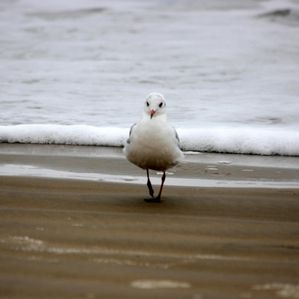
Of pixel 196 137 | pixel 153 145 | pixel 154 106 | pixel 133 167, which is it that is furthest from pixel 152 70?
pixel 153 145

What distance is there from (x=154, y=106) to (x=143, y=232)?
1750 millimetres

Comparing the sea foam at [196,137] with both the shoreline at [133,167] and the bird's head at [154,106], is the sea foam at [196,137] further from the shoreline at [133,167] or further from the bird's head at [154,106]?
the bird's head at [154,106]

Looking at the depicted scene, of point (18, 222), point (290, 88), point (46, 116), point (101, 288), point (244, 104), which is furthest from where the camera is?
point (290, 88)

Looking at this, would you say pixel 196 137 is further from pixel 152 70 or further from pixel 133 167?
pixel 152 70

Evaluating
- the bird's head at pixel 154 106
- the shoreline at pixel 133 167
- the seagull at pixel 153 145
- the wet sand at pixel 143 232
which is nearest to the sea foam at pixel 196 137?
the shoreline at pixel 133 167

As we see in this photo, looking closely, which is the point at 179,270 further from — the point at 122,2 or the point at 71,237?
the point at 122,2

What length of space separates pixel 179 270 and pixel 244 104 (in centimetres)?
693

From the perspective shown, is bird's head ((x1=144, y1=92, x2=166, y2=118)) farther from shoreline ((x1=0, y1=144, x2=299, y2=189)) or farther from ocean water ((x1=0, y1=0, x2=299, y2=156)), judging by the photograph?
ocean water ((x1=0, y1=0, x2=299, y2=156))

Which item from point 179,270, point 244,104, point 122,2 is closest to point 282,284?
point 179,270

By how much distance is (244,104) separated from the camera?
400 inches

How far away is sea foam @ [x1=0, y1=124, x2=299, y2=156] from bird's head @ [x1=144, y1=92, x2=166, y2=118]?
2099 millimetres

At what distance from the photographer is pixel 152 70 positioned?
12758mm

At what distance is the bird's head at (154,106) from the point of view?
5.70 meters

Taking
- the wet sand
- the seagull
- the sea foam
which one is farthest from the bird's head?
the sea foam
